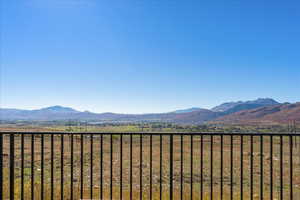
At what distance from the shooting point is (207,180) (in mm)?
6734

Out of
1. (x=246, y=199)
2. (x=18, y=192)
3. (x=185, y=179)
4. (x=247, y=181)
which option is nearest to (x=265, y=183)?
(x=247, y=181)

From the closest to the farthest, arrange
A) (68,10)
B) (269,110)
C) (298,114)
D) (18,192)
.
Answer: (18,192)
(68,10)
(298,114)
(269,110)

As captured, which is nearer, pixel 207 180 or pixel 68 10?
pixel 68 10

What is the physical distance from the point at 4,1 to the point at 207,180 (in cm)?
588

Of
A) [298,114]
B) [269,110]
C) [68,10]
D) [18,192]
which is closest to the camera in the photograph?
[18,192]

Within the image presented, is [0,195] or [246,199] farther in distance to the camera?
[246,199]

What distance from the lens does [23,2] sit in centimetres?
490

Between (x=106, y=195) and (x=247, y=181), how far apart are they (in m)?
4.50

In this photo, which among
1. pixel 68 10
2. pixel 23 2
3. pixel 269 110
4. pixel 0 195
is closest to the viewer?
pixel 0 195

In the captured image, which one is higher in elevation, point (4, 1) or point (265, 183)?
point (4, 1)

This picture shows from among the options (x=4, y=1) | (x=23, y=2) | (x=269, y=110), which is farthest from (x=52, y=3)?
(x=269, y=110)

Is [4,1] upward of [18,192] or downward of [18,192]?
upward

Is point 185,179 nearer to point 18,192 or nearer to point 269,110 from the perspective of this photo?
point 18,192

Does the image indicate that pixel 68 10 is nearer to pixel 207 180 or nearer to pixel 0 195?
pixel 0 195
